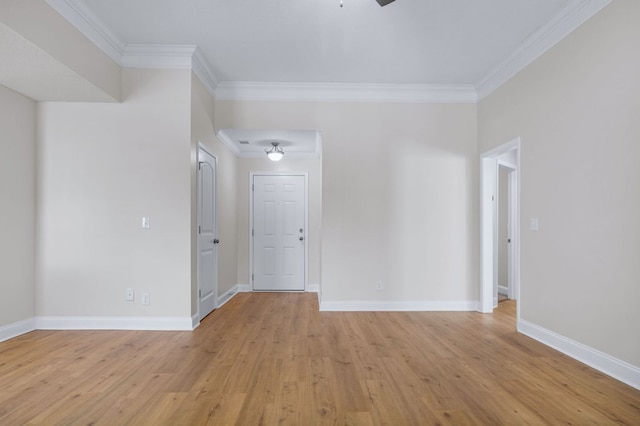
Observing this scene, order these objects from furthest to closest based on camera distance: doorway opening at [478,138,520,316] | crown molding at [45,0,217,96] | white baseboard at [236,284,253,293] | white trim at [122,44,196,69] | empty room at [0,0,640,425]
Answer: white baseboard at [236,284,253,293], doorway opening at [478,138,520,316], white trim at [122,44,196,69], crown molding at [45,0,217,96], empty room at [0,0,640,425]

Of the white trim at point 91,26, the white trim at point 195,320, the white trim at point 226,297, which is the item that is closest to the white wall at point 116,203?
the white trim at point 195,320

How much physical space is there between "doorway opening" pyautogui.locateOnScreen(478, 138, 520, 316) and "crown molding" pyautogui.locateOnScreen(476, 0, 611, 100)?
778 mm

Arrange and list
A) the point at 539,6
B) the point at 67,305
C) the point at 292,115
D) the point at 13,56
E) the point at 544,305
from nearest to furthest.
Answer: the point at 13,56, the point at 539,6, the point at 544,305, the point at 67,305, the point at 292,115

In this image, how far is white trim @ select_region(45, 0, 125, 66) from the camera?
2742 millimetres

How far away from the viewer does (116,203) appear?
358cm

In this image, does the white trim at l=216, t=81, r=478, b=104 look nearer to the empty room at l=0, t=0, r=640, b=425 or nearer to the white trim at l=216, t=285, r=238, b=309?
the empty room at l=0, t=0, r=640, b=425

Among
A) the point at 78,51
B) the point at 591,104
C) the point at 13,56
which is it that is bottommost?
the point at 591,104

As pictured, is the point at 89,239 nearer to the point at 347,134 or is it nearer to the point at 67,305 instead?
the point at 67,305

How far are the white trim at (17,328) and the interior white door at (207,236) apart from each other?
163 centimetres

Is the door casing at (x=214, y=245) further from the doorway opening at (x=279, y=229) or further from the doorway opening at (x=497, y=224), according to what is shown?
the doorway opening at (x=497, y=224)

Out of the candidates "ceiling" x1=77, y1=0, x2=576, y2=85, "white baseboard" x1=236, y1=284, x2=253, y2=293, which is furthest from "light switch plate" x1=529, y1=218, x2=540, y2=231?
"white baseboard" x1=236, y1=284, x2=253, y2=293

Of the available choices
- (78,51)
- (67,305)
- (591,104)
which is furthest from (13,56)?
(591,104)

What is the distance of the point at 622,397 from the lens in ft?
7.02

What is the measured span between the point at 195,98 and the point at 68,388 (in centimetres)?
285
